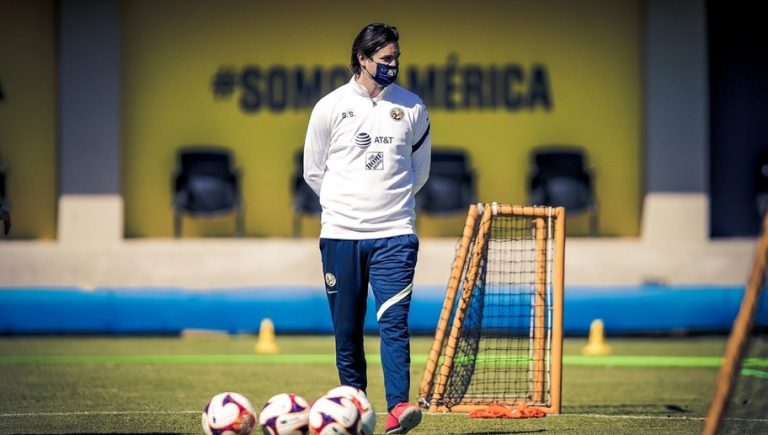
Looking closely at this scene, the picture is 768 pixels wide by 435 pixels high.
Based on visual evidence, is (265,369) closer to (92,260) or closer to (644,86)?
(92,260)

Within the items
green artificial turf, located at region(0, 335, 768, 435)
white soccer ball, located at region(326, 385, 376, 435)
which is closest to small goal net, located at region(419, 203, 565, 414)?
green artificial turf, located at region(0, 335, 768, 435)

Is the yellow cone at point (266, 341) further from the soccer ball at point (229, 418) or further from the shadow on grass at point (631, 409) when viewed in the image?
the soccer ball at point (229, 418)

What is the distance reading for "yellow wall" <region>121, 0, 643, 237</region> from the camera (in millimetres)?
18297

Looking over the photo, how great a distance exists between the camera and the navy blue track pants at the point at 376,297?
645 centimetres

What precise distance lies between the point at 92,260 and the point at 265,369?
583 centimetres

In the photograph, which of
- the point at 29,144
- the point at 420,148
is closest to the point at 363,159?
the point at 420,148

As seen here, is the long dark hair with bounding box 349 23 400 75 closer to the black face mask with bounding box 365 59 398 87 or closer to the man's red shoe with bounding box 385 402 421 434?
the black face mask with bounding box 365 59 398 87

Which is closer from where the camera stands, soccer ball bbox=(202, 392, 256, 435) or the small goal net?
soccer ball bbox=(202, 392, 256, 435)

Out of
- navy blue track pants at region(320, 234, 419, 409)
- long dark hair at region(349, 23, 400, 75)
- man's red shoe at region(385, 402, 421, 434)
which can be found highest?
long dark hair at region(349, 23, 400, 75)

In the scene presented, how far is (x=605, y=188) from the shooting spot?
1844 centimetres

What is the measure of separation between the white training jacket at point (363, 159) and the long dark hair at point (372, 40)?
0.11 metres

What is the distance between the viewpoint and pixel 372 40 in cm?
645

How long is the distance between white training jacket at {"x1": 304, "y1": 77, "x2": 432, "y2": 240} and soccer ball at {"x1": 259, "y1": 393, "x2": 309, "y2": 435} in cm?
87

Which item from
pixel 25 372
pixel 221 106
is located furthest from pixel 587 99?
A: pixel 25 372
